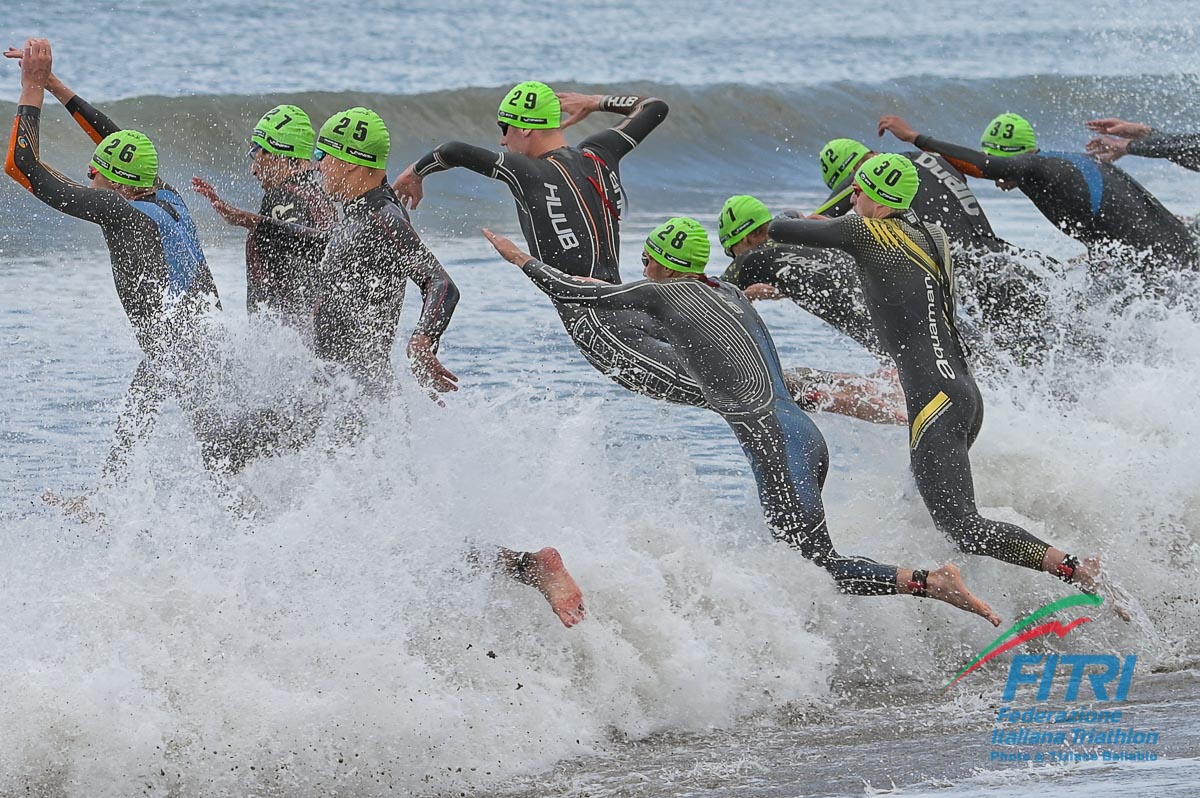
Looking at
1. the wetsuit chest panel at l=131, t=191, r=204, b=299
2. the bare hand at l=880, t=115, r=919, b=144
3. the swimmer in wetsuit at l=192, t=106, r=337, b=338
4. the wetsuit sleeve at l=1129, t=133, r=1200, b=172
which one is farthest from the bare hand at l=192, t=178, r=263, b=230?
the wetsuit sleeve at l=1129, t=133, r=1200, b=172

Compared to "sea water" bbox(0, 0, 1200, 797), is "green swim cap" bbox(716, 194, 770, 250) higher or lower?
higher

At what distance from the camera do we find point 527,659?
22.1 ft

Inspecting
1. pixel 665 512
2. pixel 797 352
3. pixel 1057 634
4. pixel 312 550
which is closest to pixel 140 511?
pixel 312 550

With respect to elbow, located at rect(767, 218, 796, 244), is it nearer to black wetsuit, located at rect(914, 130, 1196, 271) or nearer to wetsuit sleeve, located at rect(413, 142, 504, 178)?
wetsuit sleeve, located at rect(413, 142, 504, 178)

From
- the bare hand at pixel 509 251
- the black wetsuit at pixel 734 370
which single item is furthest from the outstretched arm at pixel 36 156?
the black wetsuit at pixel 734 370

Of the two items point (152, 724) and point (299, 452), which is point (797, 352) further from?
point (152, 724)

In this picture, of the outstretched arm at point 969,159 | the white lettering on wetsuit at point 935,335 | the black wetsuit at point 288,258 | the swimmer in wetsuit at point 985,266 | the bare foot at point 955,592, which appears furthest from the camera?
the outstretched arm at point 969,159

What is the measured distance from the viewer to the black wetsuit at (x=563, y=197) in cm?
842

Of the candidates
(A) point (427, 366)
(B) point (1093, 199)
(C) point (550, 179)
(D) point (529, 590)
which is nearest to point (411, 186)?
(C) point (550, 179)

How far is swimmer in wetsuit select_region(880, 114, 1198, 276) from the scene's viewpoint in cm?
1062

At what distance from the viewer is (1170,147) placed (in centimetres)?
1098

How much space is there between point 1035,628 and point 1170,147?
175 inches

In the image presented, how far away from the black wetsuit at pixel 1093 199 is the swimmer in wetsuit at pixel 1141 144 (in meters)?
0.32

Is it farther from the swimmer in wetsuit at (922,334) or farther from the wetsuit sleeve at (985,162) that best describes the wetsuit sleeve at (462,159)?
the wetsuit sleeve at (985,162)
